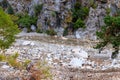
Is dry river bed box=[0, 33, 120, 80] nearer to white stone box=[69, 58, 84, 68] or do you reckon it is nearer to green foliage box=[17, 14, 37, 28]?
white stone box=[69, 58, 84, 68]

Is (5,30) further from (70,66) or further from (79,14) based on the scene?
(79,14)

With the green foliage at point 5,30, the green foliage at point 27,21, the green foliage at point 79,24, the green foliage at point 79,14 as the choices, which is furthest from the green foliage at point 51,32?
the green foliage at point 5,30

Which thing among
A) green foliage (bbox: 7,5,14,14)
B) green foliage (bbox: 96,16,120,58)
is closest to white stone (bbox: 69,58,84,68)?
green foliage (bbox: 96,16,120,58)

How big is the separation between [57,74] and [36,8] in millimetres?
48764

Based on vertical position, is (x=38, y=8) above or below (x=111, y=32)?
below

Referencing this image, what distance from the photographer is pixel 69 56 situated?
44875mm

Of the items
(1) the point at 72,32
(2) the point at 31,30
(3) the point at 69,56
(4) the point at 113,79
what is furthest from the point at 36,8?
(4) the point at 113,79

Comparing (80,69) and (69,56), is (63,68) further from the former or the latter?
(69,56)

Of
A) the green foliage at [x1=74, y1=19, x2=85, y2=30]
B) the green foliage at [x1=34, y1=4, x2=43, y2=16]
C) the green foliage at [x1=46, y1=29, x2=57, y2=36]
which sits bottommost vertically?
the green foliage at [x1=46, y1=29, x2=57, y2=36]

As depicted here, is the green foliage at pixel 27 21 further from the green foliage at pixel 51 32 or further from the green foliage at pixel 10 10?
the green foliage at pixel 51 32

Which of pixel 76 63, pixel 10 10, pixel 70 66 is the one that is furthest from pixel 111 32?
pixel 10 10

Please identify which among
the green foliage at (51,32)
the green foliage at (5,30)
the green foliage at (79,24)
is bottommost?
the green foliage at (51,32)

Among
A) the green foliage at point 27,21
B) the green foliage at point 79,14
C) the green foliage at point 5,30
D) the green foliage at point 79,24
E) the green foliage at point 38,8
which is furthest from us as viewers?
the green foliage at point 27,21

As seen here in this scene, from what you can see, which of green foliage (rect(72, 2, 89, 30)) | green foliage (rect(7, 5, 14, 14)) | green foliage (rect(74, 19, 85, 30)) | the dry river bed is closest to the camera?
the dry river bed
